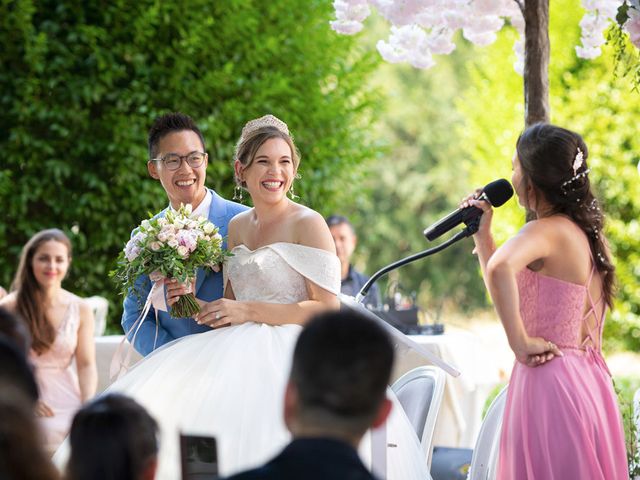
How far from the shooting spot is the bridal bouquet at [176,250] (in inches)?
148

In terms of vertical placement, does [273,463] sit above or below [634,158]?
below

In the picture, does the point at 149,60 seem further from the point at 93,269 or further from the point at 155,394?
the point at 155,394

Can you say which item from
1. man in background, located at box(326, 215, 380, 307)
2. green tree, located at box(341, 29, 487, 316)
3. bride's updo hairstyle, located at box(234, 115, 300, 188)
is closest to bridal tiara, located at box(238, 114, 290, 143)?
bride's updo hairstyle, located at box(234, 115, 300, 188)

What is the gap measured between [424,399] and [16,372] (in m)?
2.27

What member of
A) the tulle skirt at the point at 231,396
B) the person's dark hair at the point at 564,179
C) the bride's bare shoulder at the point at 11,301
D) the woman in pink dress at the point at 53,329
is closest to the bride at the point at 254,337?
the tulle skirt at the point at 231,396

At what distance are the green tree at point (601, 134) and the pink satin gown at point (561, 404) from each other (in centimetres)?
736

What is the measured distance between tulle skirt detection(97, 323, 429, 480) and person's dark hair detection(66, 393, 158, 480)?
1.12m

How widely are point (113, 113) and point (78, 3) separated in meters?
0.77

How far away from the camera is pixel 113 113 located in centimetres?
748

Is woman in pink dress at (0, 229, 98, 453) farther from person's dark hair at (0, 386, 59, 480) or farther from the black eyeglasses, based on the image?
person's dark hair at (0, 386, 59, 480)

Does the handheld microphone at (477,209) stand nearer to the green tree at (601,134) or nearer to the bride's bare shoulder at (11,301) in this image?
the bride's bare shoulder at (11,301)

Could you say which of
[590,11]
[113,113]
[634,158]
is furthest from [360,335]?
[634,158]

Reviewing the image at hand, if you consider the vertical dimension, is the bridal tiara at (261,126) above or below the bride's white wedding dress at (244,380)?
above

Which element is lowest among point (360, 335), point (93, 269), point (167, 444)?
point (167, 444)
